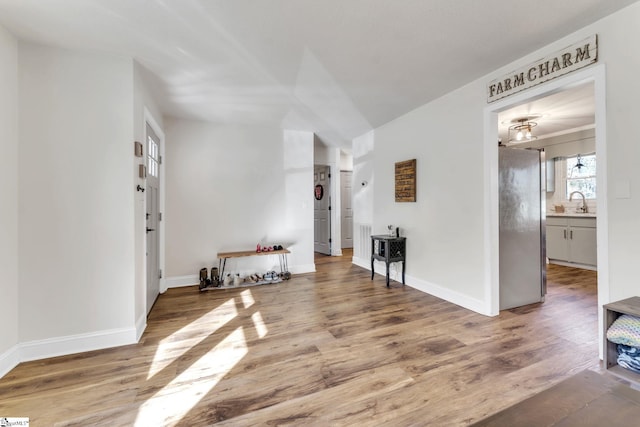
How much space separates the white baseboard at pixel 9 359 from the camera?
186 cm

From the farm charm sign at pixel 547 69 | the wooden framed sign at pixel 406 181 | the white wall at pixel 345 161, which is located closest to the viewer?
the farm charm sign at pixel 547 69

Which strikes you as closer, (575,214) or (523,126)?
(523,126)

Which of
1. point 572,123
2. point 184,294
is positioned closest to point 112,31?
point 184,294

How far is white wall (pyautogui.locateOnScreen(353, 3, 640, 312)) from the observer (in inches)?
71.8

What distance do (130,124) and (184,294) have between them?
2.25 metres

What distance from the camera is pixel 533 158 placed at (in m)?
3.16

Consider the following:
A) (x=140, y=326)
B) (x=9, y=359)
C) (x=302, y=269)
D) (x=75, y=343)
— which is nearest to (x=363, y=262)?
(x=302, y=269)

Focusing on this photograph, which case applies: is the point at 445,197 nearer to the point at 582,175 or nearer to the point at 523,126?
the point at 523,126

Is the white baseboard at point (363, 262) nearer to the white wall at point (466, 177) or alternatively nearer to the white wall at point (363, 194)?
the white wall at point (363, 194)

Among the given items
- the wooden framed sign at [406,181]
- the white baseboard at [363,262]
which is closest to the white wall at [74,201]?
the wooden framed sign at [406,181]

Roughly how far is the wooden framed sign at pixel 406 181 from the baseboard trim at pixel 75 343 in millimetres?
3436

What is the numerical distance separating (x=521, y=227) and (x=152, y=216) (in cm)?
430

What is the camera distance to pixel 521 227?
3064 mm

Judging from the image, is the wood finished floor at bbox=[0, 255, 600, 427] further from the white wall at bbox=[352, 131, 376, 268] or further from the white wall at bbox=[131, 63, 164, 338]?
the white wall at bbox=[352, 131, 376, 268]
